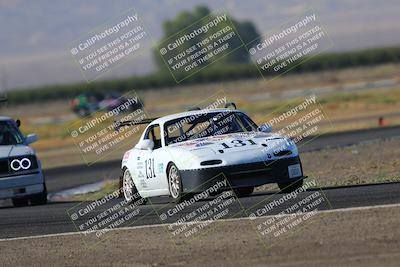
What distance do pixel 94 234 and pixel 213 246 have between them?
229 centimetres

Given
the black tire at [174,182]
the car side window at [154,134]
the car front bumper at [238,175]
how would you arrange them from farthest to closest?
the car side window at [154,134]
the black tire at [174,182]
the car front bumper at [238,175]

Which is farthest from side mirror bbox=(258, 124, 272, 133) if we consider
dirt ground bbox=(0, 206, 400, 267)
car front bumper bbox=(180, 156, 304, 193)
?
dirt ground bbox=(0, 206, 400, 267)

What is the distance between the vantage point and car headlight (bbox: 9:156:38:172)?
20.1m

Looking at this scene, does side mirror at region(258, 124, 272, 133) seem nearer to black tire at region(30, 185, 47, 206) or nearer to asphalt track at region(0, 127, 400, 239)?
asphalt track at region(0, 127, 400, 239)

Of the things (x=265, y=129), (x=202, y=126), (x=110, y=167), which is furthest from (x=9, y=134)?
(x=110, y=167)

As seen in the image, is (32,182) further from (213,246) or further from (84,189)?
(213,246)

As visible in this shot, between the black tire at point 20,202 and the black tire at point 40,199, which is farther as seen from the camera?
the black tire at point 20,202

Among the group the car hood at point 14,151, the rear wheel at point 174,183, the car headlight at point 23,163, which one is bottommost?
the rear wheel at point 174,183

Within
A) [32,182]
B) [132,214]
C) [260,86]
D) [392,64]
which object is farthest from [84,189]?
[392,64]

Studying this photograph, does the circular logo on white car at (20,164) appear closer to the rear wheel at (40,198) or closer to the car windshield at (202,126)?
the rear wheel at (40,198)

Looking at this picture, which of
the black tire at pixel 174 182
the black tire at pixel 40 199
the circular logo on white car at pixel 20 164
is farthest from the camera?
the black tire at pixel 40 199

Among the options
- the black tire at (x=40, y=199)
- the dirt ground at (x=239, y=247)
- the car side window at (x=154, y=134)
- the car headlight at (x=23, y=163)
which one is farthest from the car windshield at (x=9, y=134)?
the dirt ground at (x=239, y=247)

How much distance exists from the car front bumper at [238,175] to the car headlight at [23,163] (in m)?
5.06

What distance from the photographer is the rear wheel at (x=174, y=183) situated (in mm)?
16109
